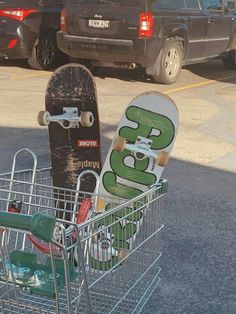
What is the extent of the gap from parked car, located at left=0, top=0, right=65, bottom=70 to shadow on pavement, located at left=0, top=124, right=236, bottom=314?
5904mm

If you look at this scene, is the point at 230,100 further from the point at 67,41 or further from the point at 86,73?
the point at 86,73

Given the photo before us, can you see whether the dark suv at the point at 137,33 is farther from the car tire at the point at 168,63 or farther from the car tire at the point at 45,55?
the car tire at the point at 45,55

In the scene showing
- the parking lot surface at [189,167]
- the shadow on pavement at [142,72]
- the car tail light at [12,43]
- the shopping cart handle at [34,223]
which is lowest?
the shadow on pavement at [142,72]

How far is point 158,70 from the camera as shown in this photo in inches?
421

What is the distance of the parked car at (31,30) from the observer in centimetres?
1162

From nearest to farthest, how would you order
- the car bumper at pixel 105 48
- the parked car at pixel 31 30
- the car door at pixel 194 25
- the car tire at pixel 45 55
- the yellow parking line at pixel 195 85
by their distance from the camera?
the car bumper at pixel 105 48, the yellow parking line at pixel 195 85, the car door at pixel 194 25, the parked car at pixel 31 30, the car tire at pixel 45 55

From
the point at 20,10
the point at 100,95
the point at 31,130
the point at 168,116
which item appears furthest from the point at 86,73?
the point at 20,10

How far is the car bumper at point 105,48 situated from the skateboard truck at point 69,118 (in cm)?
710

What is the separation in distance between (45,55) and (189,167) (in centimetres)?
737

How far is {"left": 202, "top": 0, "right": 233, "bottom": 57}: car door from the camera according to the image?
1202 centimetres

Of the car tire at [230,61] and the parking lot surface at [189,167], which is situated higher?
the car tire at [230,61]

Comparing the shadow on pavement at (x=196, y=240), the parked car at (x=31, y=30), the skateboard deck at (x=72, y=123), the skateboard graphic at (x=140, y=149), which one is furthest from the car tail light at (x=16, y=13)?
the skateboard graphic at (x=140, y=149)

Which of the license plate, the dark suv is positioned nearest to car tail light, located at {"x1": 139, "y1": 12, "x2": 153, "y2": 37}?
the dark suv

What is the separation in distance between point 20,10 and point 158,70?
3.23 metres
